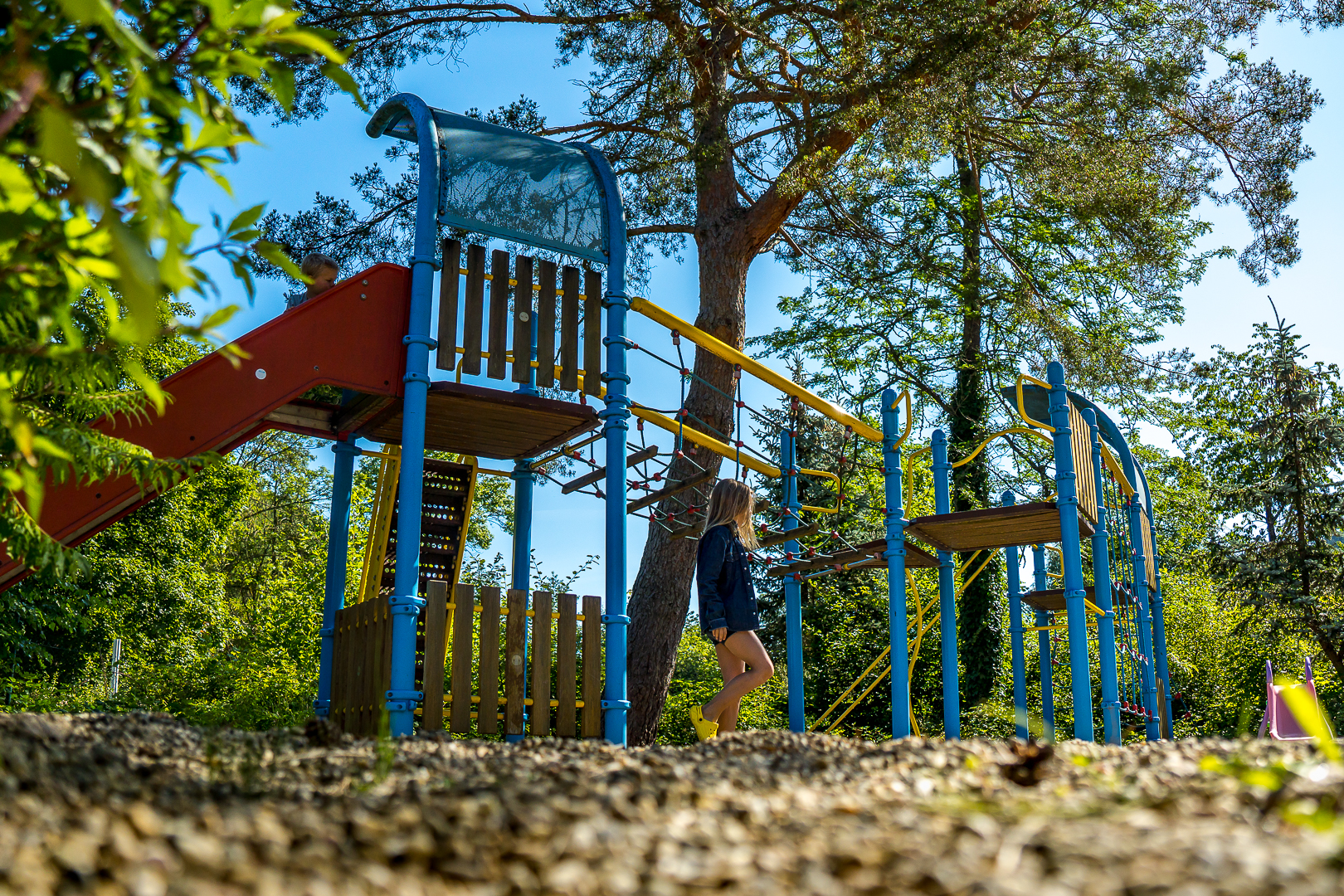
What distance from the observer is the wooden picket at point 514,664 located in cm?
605

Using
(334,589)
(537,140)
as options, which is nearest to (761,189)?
(537,140)

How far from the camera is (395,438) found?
737 centimetres

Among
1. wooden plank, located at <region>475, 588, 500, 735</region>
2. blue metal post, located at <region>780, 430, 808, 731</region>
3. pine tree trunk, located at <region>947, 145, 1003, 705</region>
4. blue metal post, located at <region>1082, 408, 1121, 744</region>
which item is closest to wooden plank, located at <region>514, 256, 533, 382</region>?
wooden plank, located at <region>475, 588, 500, 735</region>

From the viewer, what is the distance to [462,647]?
241 inches

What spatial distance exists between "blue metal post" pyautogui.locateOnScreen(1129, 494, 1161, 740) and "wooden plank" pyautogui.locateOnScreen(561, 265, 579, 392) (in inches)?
228

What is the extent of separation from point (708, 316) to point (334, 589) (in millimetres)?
5539

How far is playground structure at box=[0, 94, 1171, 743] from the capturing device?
5.79 metres

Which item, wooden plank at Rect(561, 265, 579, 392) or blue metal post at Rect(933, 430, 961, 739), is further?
blue metal post at Rect(933, 430, 961, 739)

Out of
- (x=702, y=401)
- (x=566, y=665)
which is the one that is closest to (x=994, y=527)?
(x=566, y=665)

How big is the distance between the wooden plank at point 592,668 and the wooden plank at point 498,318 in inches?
60.9

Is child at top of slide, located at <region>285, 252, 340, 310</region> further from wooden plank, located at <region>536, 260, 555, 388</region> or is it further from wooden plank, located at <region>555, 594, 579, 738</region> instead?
wooden plank, located at <region>555, 594, 579, 738</region>

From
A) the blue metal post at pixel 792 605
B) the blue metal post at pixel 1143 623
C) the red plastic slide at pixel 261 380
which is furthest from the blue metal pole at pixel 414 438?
the blue metal post at pixel 1143 623

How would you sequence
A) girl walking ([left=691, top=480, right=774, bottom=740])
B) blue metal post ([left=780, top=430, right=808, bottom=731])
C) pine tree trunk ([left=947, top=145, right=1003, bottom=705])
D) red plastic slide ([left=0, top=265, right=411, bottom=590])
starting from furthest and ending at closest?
1. pine tree trunk ([left=947, top=145, right=1003, bottom=705])
2. blue metal post ([left=780, top=430, right=808, bottom=731])
3. girl walking ([left=691, top=480, right=774, bottom=740])
4. red plastic slide ([left=0, top=265, right=411, bottom=590])

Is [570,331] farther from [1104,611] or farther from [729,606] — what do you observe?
[1104,611]
